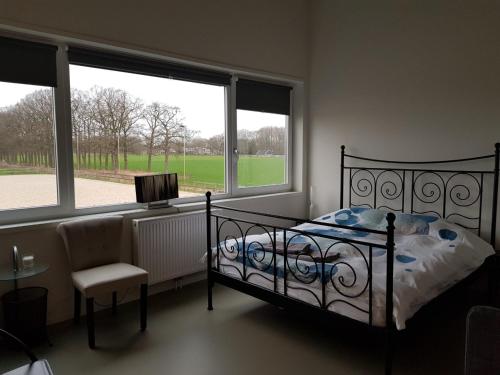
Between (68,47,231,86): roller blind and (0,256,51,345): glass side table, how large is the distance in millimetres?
1551

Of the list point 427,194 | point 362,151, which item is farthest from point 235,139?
point 427,194

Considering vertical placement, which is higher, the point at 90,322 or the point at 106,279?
the point at 106,279

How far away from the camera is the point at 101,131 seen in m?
3.22

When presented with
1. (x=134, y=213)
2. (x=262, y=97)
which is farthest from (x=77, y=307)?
(x=262, y=97)

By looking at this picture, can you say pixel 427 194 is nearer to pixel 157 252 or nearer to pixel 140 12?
pixel 157 252

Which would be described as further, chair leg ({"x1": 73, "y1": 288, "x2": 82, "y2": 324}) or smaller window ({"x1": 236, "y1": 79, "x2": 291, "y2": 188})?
smaller window ({"x1": 236, "y1": 79, "x2": 291, "y2": 188})

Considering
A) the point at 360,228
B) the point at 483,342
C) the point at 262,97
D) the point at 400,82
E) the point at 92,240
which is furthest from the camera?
the point at 262,97

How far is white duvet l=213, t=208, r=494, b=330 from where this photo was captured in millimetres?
2207

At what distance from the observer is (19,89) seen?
274 cm

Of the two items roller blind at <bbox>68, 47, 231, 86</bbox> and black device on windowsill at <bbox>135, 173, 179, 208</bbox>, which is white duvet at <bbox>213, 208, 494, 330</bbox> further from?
roller blind at <bbox>68, 47, 231, 86</bbox>

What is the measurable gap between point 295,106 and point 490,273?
2667 millimetres

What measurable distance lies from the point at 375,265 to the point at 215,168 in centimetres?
203

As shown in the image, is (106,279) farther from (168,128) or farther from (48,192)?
(168,128)

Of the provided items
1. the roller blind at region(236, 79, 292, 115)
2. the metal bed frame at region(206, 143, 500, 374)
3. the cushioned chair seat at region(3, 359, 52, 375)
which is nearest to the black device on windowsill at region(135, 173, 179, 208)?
the metal bed frame at region(206, 143, 500, 374)
